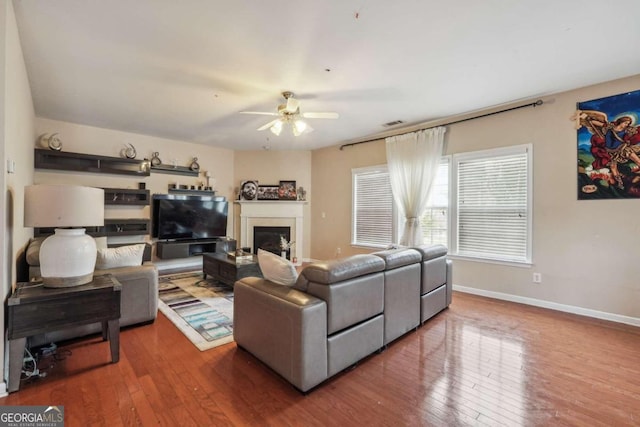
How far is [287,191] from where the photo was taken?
6.68 meters

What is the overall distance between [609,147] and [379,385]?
3.71 meters

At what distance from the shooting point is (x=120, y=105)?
402 centimetres

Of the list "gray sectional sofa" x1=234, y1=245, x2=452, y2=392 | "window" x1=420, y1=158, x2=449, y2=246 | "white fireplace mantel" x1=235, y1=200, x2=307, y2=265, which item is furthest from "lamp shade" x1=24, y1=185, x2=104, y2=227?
"white fireplace mantel" x1=235, y1=200, x2=307, y2=265

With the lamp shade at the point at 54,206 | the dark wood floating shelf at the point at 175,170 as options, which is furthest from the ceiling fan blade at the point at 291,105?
the dark wood floating shelf at the point at 175,170

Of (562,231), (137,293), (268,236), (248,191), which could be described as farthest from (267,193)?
(562,231)

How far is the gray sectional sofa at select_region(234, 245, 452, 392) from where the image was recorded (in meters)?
1.88

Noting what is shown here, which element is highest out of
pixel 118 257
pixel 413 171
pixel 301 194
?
pixel 413 171

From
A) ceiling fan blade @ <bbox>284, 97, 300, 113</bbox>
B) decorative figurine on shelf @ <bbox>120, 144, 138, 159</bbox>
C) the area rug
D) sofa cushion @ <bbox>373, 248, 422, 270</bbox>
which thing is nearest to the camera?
sofa cushion @ <bbox>373, 248, 422, 270</bbox>

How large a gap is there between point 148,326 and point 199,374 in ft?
4.03

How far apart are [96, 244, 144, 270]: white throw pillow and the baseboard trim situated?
4379 millimetres

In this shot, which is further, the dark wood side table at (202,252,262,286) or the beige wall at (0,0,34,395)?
the dark wood side table at (202,252,262,286)

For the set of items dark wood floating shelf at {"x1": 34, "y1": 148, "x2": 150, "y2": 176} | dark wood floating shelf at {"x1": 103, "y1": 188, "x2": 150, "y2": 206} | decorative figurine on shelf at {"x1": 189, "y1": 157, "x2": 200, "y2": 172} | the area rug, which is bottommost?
the area rug

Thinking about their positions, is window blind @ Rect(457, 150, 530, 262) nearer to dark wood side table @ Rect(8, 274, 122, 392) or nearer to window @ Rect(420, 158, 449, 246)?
window @ Rect(420, 158, 449, 246)

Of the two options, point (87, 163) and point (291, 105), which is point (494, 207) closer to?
point (291, 105)
